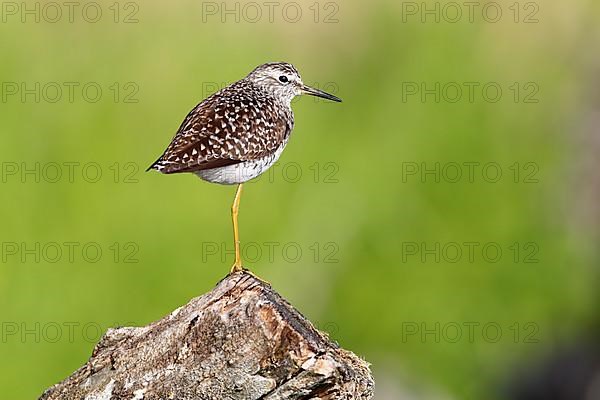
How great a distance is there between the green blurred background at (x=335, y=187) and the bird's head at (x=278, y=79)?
3.93m

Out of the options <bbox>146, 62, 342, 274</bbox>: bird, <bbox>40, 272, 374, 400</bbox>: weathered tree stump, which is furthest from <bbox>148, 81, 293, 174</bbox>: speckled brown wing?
<bbox>40, 272, 374, 400</bbox>: weathered tree stump

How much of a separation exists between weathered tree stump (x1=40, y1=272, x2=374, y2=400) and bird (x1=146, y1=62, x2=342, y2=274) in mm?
1153

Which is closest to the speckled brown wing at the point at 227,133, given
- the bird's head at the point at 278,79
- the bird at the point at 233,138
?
the bird at the point at 233,138

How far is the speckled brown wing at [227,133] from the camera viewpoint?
28.5 feet

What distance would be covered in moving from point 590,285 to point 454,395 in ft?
10.2

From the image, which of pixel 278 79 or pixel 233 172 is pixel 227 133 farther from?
pixel 278 79

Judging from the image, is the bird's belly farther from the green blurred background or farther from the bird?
the green blurred background

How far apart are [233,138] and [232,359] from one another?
2.48 m

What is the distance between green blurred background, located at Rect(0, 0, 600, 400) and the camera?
13930mm

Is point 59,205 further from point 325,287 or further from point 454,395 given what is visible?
point 454,395

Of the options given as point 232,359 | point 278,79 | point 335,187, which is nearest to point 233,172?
point 278,79

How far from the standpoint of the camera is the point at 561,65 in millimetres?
18656

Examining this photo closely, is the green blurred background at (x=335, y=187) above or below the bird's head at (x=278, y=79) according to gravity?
below

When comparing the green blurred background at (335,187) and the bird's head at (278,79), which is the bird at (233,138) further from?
the green blurred background at (335,187)
